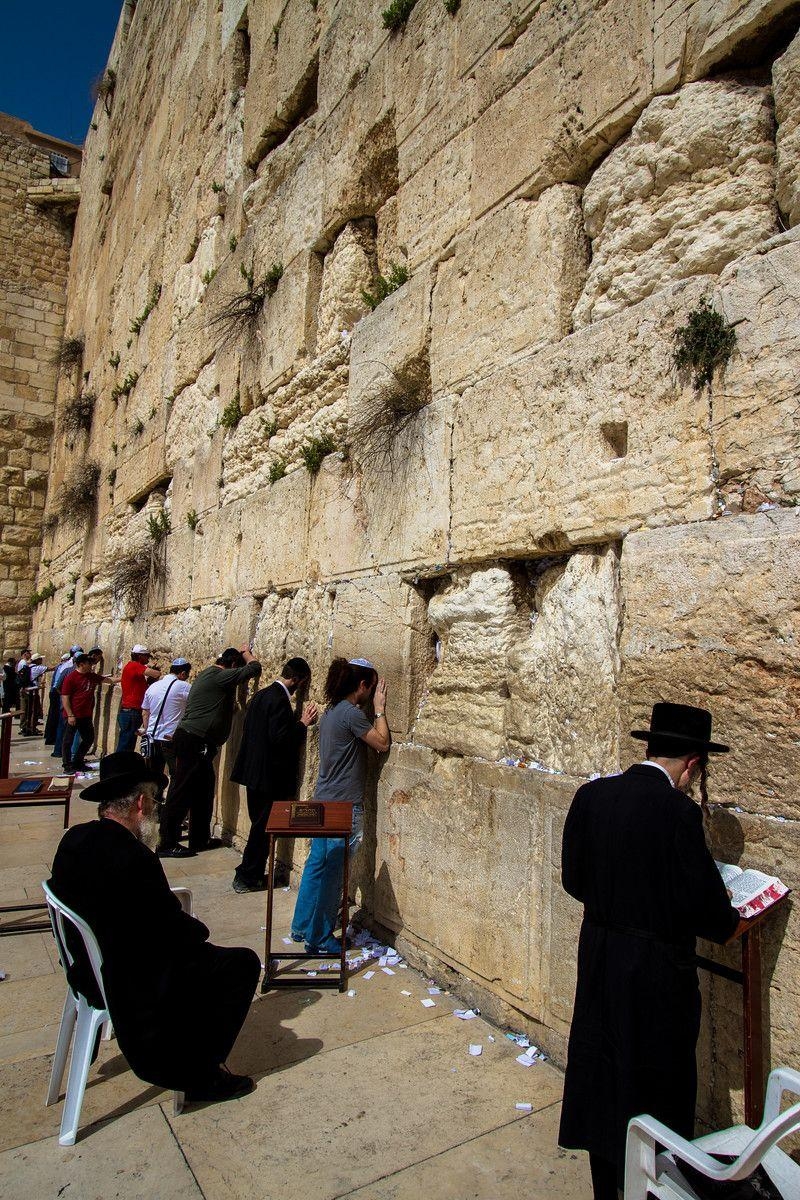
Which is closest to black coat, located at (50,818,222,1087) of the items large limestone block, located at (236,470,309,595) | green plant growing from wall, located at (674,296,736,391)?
green plant growing from wall, located at (674,296,736,391)

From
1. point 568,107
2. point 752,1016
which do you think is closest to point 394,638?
point 752,1016

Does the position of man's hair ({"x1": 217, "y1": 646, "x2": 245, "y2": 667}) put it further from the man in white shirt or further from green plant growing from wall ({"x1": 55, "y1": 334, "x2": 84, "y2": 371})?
green plant growing from wall ({"x1": 55, "y1": 334, "x2": 84, "y2": 371})

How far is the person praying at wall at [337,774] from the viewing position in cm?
392

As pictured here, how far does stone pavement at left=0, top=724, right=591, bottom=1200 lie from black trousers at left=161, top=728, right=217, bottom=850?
8.35 feet

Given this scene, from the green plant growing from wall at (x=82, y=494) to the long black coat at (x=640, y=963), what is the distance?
1165 cm

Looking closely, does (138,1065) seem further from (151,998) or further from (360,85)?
(360,85)

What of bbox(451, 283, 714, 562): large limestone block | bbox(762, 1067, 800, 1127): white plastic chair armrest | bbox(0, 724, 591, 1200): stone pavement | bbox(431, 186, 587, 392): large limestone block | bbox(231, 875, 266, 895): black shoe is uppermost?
Result: bbox(431, 186, 587, 392): large limestone block

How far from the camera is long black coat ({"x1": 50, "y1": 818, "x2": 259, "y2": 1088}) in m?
2.55

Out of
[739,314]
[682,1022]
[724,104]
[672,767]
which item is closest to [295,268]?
[724,104]

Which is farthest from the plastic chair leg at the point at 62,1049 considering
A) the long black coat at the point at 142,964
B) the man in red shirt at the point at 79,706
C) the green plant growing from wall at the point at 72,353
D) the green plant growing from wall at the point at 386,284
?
the green plant growing from wall at the point at 72,353

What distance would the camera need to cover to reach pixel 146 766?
3.02m

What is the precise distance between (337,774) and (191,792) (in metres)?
2.61

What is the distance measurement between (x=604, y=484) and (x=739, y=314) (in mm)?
752

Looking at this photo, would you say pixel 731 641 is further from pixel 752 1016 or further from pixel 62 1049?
pixel 62 1049
